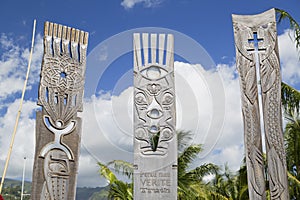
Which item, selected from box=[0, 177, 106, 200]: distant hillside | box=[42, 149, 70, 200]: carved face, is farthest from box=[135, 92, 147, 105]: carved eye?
box=[0, 177, 106, 200]: distant hillside

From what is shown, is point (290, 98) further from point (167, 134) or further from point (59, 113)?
point (59, 113)

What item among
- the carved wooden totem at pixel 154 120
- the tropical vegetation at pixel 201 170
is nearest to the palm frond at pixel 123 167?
the tropical vegetation at pixel 201 170

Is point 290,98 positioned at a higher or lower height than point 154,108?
higher

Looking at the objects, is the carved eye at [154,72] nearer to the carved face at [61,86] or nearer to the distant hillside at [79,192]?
the carved face at [61,86]

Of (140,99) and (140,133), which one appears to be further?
(140,99)

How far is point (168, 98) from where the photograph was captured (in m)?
6.45

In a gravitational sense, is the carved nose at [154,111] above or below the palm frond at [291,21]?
below

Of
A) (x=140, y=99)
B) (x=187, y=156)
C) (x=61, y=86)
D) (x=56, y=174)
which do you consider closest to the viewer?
(x=56, y=174)

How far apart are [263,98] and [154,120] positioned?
1.77m

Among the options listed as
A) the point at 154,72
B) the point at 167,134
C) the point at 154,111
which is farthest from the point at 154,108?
the point at 154,72

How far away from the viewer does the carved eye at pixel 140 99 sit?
21.1ft

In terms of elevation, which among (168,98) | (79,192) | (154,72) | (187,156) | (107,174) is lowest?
(79,192)

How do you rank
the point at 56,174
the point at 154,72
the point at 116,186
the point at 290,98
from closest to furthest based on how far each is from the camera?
the point at 56,174, the point at 154,72, the point at 290,98, the point at 116,186

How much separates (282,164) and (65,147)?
10.4ft
